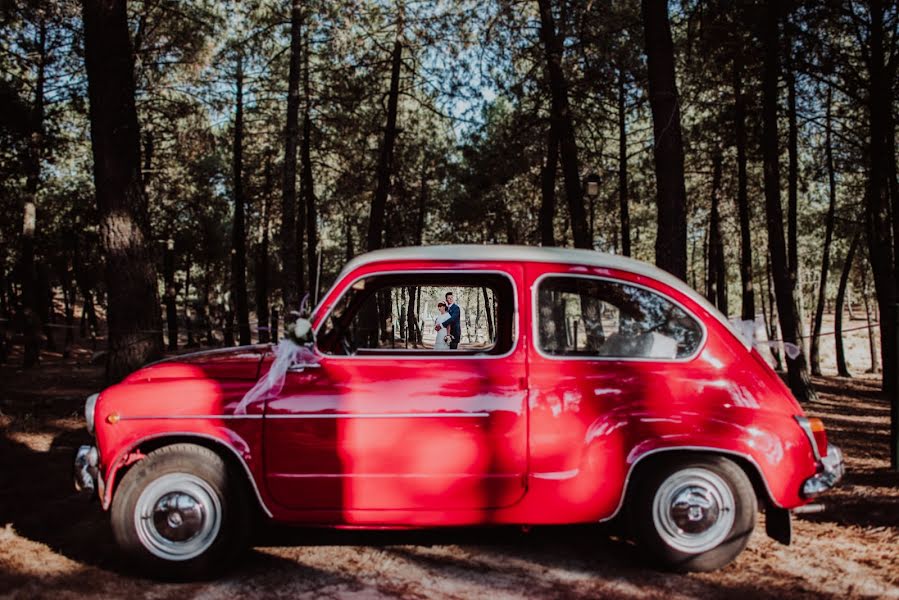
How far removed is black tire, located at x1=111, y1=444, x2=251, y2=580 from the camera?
12.9ft

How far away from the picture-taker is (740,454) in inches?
154

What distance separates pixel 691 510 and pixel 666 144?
489 cm

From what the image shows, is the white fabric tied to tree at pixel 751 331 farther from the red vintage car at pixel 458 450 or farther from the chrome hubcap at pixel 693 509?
the chrome hubcap at pixel 693 509

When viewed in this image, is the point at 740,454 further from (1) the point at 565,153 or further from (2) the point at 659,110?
(1) the point at 565,153

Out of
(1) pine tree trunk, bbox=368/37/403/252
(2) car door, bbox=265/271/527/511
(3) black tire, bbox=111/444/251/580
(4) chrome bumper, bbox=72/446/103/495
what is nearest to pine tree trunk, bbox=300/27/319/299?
(1) pine tree trunk, bbox=368/37/403/252

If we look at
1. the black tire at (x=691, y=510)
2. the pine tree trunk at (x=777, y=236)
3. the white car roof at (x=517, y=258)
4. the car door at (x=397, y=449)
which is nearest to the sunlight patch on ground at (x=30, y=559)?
the car door at (x=397, y=449)

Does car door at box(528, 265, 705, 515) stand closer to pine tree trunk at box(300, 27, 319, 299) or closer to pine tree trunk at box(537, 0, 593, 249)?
pine tree trunk at box(537, 0, 593, 249)

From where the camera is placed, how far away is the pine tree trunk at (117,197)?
802 cm

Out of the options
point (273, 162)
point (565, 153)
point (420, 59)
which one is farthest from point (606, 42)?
point (273, 162)

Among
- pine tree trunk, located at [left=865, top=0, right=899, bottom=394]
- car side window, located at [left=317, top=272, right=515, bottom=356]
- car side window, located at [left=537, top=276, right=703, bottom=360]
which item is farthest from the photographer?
pine tree trunk, located at [left=865, top=0, right=899, bottom=394]

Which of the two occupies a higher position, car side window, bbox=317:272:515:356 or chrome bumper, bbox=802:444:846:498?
car side window, bbox=317:272:515:356

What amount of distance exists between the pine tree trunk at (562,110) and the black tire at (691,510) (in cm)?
1016

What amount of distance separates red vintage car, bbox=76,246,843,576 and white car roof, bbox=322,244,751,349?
32 centimetres

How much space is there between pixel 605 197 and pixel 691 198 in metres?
4.14
